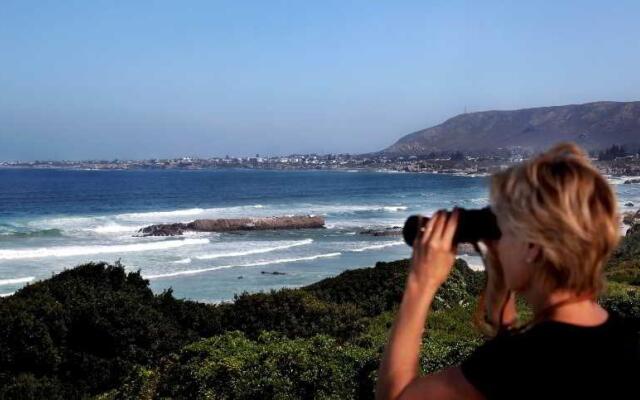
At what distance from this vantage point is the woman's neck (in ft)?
4.43

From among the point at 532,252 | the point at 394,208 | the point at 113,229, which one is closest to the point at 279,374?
the point at 532,252

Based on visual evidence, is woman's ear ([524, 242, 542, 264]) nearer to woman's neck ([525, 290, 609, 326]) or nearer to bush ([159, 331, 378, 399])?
woman's neck ([525, 290, 609, 326])

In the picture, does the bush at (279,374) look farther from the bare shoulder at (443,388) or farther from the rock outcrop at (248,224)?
the rock outcrop at (248,224)

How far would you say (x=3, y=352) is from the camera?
7930mm

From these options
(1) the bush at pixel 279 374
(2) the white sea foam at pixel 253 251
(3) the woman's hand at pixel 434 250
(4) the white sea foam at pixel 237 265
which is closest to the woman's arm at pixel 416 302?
(3) the woman's hand at pixel 434 250

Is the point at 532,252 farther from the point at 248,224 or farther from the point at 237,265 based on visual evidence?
the point at 248,224

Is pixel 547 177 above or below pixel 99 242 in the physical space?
above

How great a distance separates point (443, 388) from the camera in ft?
4.35

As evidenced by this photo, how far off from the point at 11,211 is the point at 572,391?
6761cm

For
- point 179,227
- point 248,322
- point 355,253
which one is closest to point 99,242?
point 179,227

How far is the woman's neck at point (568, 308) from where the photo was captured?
135 centimetres

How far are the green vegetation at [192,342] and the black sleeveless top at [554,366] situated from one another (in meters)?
4.07

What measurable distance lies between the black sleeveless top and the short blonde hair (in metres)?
0.09

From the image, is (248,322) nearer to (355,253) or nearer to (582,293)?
(582,293)
